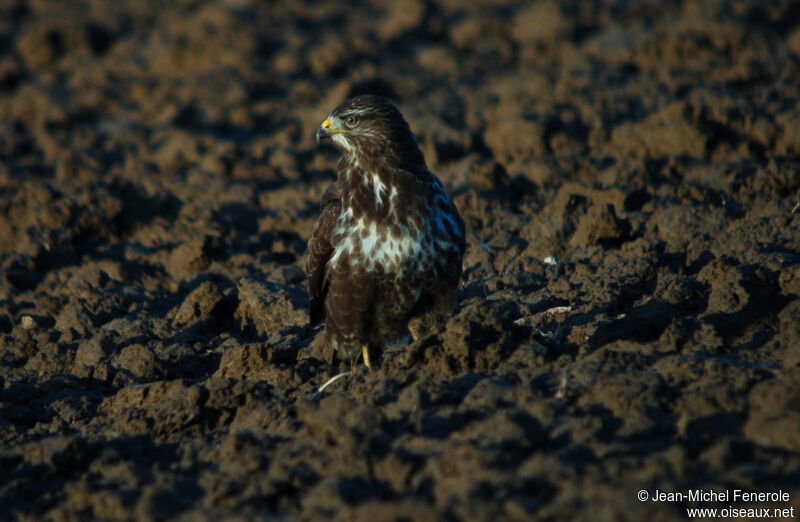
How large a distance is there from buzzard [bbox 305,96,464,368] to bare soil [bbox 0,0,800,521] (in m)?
0.35

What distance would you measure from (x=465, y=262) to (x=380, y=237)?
2.14m

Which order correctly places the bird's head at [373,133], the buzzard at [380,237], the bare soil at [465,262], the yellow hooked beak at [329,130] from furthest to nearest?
the yellow hooked beak at [329,130], the bird's head at [373,133], the buzzard at [380,237], the bare soil at [465,262]

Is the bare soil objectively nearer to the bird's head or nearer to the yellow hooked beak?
the bird's head

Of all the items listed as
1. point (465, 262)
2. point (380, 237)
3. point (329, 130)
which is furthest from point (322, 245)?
point (465, 262)

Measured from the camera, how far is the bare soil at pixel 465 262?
4.25 metres

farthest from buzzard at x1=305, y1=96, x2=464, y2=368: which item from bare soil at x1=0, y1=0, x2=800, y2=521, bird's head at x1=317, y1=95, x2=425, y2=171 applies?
bare soil at x1=0, y1=0, x2=800, y2=521

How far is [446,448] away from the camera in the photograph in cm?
426

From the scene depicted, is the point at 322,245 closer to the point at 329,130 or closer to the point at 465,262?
the point at 329,130

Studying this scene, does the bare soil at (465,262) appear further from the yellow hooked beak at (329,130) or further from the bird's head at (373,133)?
the yellow hooked beak at (329,130)

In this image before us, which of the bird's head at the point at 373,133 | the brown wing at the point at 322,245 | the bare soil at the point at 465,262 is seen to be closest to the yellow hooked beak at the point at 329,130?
the bird's head at the point at 373,133

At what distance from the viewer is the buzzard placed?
5.98 meters

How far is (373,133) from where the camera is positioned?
6180mm

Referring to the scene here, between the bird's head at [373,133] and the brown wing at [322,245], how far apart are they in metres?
0.35

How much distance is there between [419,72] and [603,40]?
291 centimetres
